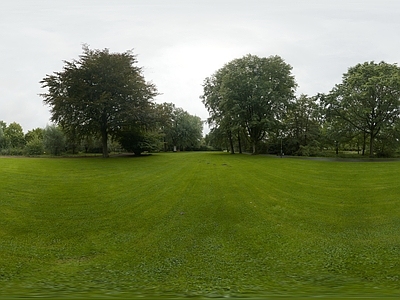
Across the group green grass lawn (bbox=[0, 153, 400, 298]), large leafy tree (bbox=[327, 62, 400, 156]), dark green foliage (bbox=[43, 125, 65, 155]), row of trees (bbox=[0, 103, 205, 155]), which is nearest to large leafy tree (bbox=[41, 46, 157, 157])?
row of trees (bbox=[0, 103, 205, 155])

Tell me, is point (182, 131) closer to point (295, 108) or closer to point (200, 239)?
point (295, 108)

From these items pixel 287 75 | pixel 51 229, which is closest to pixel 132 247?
pixel 51 229

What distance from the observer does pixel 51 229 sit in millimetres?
7488

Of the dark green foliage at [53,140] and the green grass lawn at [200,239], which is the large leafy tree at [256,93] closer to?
the green grass lawn at [200,239]

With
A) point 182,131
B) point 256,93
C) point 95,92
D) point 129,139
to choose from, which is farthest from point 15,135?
point 256,93

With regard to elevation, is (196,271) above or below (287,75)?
below

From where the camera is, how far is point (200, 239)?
6.76 meters

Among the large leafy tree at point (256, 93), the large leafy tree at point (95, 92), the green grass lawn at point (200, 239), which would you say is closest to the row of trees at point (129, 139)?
the large leafy tree at point (95, 92)

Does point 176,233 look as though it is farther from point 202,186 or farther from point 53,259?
point 202,186

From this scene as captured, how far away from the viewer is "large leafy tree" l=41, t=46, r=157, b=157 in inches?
997

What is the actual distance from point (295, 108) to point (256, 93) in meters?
6.24

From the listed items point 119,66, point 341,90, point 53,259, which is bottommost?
point 53,259

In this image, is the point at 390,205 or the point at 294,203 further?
the point at 294,203

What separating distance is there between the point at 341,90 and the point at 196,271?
28.8 metres
